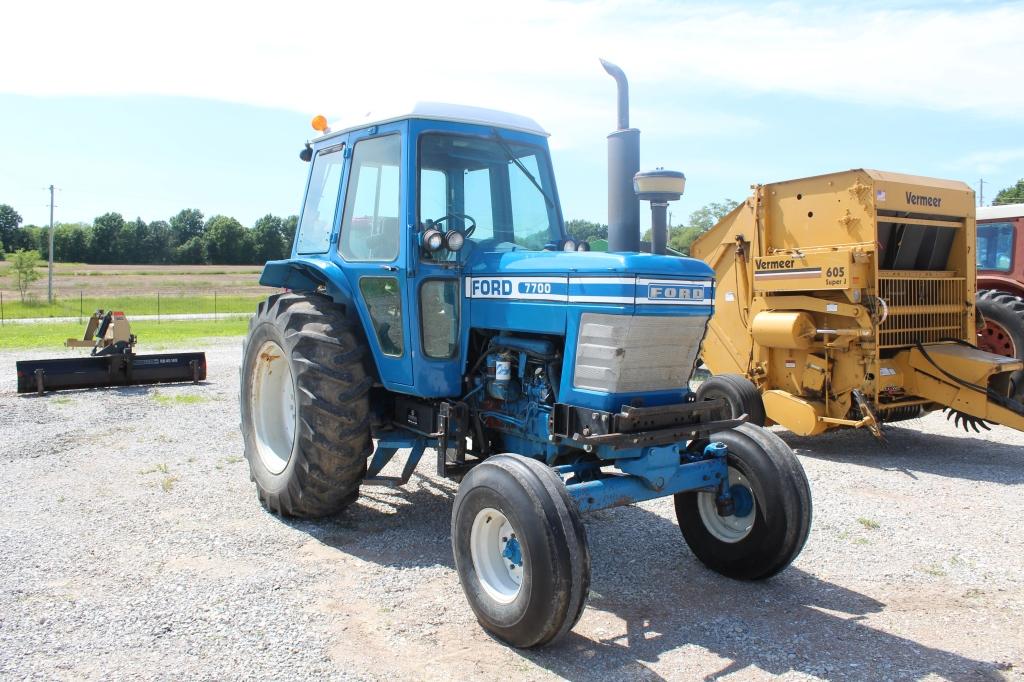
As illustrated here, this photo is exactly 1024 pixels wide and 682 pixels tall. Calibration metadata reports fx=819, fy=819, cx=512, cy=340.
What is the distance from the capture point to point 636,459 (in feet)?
13.8

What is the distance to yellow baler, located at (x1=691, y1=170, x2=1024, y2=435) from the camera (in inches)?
289

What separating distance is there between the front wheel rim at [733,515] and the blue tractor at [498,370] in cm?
1

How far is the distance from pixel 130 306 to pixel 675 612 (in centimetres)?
3471

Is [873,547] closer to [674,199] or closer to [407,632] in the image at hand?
[674,199]

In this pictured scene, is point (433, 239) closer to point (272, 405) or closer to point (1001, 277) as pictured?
point (272, 405)

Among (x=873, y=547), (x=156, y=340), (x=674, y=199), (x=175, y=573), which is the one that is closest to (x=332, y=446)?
(x=175, y=573)

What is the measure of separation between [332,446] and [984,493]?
505cm

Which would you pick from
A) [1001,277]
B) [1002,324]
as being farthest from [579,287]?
[1001,277]

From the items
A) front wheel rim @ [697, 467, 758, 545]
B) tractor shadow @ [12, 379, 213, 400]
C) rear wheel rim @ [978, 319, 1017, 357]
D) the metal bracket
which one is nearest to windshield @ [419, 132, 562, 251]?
the metal bracket

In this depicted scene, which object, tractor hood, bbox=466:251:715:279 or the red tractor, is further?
the red tractor

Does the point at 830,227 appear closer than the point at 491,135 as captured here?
No

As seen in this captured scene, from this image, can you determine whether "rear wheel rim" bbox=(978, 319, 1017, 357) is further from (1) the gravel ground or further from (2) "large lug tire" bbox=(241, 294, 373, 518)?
(2) "large lug tire" bbox=(241, 294, 373, 518)

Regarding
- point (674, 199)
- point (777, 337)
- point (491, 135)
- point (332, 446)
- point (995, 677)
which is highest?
point (491, 135)

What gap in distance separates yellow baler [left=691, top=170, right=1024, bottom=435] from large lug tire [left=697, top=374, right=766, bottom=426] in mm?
247
